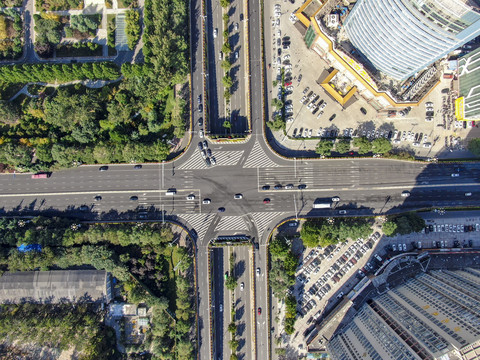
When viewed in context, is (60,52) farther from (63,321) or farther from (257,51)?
(63,321)

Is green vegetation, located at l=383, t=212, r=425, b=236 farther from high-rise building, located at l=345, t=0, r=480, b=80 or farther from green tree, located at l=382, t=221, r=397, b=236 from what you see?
high-rise building, located at l=345, t=0, r=480, b=80

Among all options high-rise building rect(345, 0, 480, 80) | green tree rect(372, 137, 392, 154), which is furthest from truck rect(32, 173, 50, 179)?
green tree rect(372, 137, 392, 154)

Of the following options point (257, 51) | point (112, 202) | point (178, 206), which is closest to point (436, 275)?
point (178, 206)

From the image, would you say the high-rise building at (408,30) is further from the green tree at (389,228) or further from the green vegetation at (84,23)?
the green vegetation at (84,23)

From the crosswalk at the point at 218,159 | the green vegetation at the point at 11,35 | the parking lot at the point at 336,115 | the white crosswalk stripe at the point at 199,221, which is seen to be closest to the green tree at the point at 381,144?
the parking lot at the point at 336,115

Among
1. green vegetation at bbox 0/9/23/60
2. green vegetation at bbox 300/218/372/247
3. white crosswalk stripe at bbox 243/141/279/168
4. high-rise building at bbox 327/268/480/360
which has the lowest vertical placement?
high-rise building at bbox 327/268/480/360

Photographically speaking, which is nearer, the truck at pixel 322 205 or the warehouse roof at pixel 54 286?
the warehouse roof at pixel 54 286
